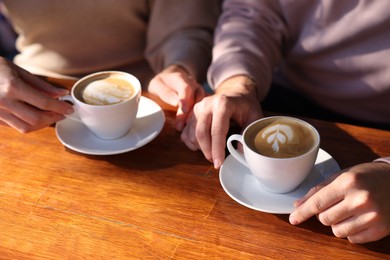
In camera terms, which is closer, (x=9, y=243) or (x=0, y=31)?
(x=9, y=243)

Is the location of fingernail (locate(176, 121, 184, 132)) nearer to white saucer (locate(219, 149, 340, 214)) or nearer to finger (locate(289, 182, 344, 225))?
white saucer (locate(219, 149, 340, 214))

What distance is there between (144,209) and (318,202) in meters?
0.27

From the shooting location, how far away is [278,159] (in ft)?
2.47

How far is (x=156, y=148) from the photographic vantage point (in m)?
0.96

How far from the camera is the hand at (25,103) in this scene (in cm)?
92

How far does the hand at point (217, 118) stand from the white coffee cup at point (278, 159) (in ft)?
0.17

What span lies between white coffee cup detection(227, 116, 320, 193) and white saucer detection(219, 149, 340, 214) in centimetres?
1

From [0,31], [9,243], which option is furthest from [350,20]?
[0,31]

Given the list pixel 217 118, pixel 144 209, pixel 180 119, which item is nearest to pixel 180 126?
pixel 180 119

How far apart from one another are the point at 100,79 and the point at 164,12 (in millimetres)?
403

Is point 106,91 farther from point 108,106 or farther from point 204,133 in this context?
point 204,133

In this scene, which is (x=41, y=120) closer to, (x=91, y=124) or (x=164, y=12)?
(x=91, y=124)

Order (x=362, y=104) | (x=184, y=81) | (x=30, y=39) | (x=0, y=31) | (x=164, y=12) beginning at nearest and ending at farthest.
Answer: (x=184, y=81) < (x=362, y=104) < (x=164, y=12) < (x=30, y=39) < (x=0, y=31)

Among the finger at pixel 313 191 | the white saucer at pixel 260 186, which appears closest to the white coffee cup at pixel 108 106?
the white saucer at pixel 260 186
